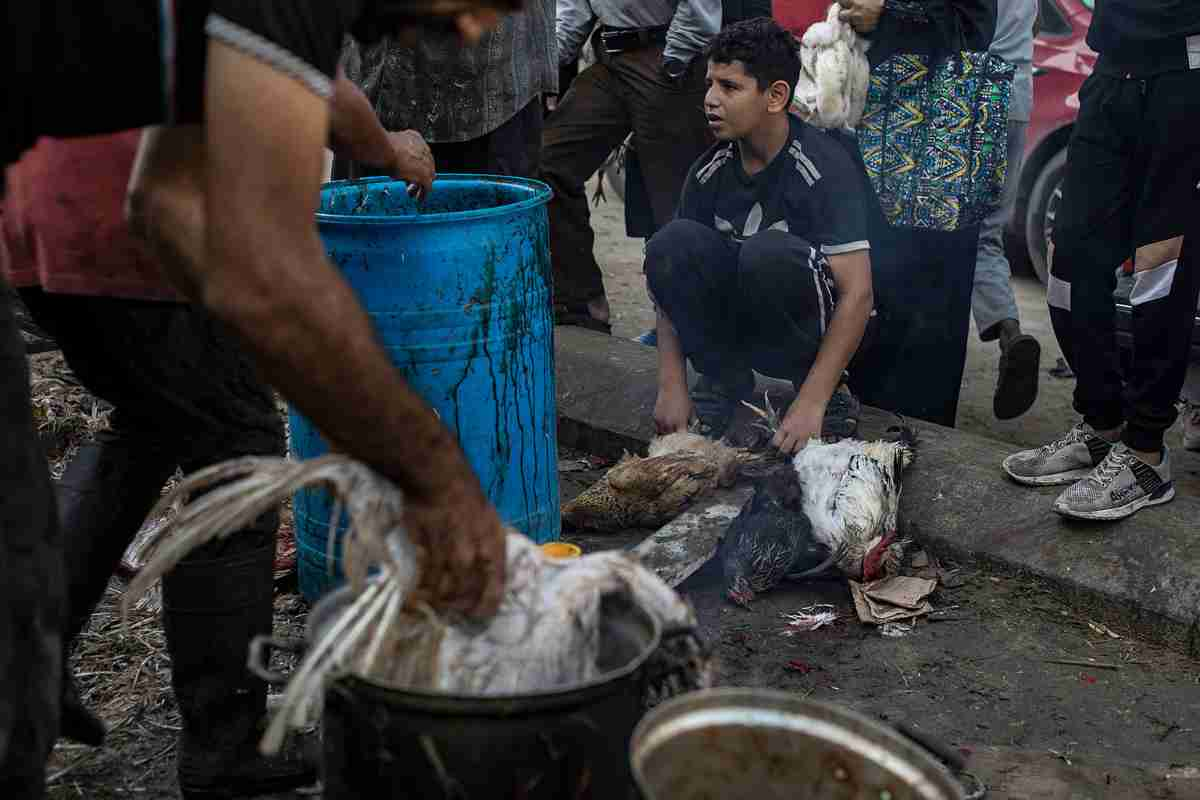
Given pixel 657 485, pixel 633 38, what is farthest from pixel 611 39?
pixel 657 485

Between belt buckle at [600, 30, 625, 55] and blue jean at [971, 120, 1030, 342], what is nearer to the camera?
blue jean at [971, 120, 1030, 342]

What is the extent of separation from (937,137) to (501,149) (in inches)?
66.7

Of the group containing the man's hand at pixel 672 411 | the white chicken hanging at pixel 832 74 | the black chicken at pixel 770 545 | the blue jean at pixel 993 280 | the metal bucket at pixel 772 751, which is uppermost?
the white chicken hanging at pixel 832 74

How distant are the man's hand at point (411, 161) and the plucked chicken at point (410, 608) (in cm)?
119

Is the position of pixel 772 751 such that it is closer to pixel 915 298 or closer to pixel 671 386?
pixel 671 386

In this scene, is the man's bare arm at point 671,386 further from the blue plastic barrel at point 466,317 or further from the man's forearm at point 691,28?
the man's forearm at point 691,28

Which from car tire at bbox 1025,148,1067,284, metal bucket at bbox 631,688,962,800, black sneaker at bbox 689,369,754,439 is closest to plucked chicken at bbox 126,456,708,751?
metal bucket at bbox 631,688,962,800

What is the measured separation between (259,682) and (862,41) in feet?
10.8

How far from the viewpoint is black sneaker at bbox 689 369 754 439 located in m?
4.77

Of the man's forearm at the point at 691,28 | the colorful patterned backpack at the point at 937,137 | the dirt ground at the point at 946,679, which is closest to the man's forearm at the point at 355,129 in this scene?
the dirt ground at the point at 946,679

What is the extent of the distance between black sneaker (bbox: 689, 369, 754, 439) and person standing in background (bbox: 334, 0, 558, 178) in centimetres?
120

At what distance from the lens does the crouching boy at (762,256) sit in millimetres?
4367

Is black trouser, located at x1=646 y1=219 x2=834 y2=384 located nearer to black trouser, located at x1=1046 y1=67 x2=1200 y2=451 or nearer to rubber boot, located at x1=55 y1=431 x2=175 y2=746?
black trouser, located at x1=1046 y1=67 x2=1200 y2=451

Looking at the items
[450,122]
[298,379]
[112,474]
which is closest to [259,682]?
[112,474]
